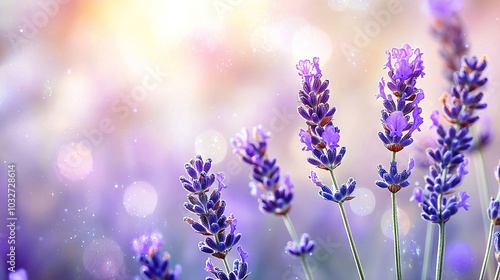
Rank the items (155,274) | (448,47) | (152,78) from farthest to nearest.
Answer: (152,78) → (448,47) → (155,274)

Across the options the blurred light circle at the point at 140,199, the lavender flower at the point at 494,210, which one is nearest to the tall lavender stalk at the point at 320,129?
the lavender flower at the point at 494,210

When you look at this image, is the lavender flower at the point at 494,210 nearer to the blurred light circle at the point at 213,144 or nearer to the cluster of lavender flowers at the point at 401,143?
the cluster of lavender flowers at the point at 401,143

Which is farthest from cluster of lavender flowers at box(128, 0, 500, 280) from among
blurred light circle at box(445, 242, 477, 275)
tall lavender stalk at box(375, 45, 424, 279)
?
blurred light circle at box(445, 242, 477, 275)

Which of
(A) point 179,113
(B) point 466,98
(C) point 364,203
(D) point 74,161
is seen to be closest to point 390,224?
(C) point 364,203

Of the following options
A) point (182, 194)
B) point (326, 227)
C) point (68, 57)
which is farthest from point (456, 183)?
point (68, 57)

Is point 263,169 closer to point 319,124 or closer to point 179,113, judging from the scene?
point 319,124

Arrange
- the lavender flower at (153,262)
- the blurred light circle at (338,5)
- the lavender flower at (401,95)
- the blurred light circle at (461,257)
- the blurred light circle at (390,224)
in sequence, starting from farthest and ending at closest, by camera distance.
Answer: the blurred light circle at (338,5) < the blurred light circle at (390,224) < the blurred light circle at (461,257) < the lavender flower at (401,95) < the lavender flower at (153,262)

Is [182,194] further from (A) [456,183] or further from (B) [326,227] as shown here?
(A) [456,183]

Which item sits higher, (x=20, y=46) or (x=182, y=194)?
(x=20, y=46)
